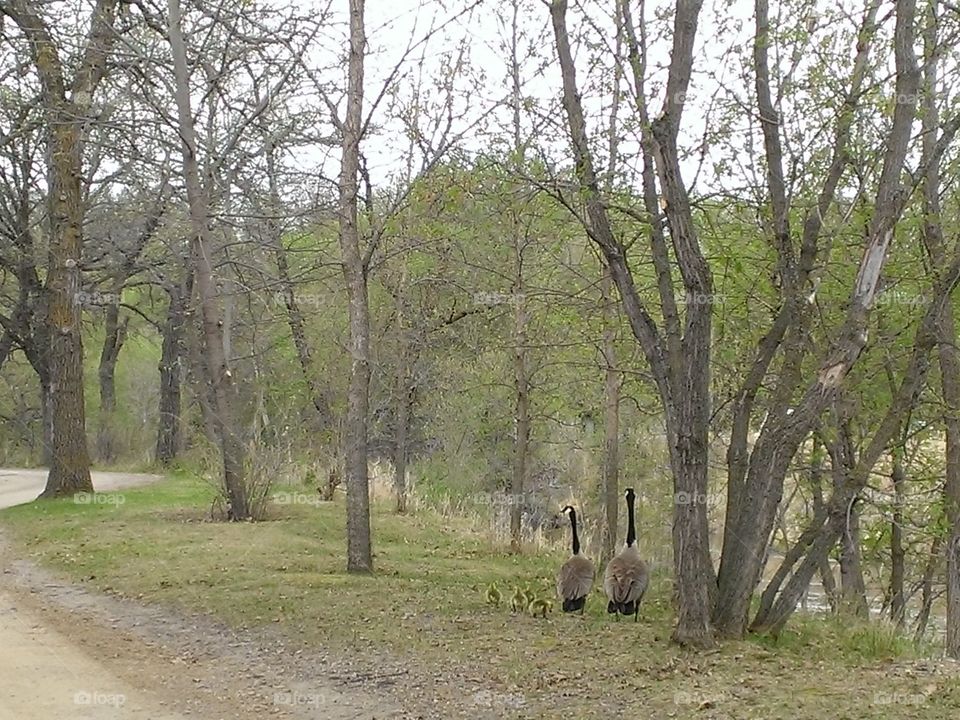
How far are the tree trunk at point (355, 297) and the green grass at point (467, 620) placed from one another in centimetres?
68

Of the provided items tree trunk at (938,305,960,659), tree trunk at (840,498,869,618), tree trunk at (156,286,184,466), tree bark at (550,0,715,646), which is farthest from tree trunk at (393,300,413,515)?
tree trunk at (156,286,184,466)

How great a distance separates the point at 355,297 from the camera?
38.2 ft

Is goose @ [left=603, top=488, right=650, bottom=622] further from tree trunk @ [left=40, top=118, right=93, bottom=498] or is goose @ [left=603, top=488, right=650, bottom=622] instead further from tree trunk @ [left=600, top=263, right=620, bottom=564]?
tree trunk @ [left=40, top=118, right=93, bottom=498]

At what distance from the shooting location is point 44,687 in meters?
7.77

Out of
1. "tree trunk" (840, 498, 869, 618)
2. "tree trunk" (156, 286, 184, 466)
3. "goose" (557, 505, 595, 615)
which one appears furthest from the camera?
"tree trunk" (156, 286, 184, 466)

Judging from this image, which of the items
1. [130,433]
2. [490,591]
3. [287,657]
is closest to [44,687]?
[287,657]

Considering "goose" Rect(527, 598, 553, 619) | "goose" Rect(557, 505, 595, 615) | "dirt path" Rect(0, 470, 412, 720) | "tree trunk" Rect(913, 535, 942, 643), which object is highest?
"goose" Rect(557, 505, 595, 615)

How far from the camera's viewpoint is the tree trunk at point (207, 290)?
15.1 m

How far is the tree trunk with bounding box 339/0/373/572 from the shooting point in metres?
11.6

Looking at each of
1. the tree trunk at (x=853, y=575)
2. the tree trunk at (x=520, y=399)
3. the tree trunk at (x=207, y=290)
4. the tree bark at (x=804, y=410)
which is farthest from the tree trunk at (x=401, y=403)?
the tree bark at (x=804, y=410)

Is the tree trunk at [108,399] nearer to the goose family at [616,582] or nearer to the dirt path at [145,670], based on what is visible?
the dirt path at [145,670]

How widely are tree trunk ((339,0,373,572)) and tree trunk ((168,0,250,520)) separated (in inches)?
167

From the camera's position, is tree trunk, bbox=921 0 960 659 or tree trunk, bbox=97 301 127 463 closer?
tree trunk, bbox=921 0 960 659

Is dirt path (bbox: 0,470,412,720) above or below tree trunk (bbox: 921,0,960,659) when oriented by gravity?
below
